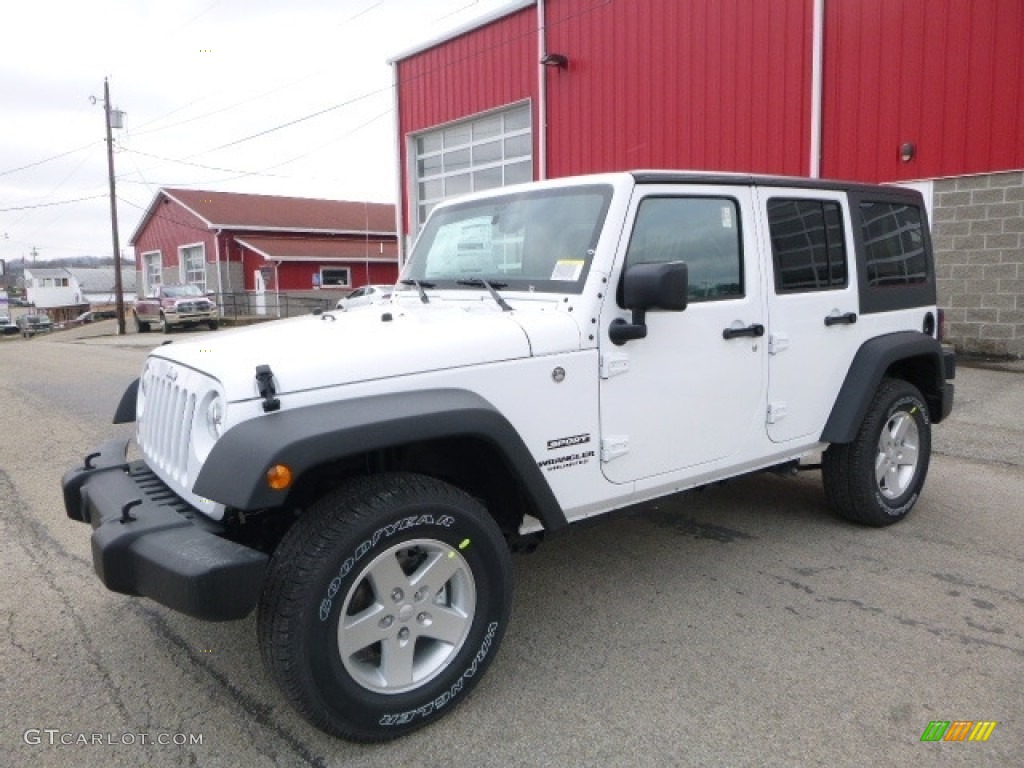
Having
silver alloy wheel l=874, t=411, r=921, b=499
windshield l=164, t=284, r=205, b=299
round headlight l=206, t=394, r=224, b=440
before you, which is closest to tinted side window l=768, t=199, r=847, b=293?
silver alloy wheel l=874, t=411, r=921, b=499

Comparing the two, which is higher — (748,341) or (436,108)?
(436,108)

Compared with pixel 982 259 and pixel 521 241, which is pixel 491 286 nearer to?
pixel 521 241

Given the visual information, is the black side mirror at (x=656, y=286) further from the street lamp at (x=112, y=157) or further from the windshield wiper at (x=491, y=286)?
the street lamp at (x=112, y=157)

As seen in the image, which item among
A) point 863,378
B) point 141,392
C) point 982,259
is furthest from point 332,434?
point 982,259

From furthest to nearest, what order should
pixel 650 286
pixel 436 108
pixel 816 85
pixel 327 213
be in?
pixel 327 213
pixel 436 108
pixel 816 85
pixel 650 286

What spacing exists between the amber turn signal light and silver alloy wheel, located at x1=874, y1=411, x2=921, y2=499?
3.48m

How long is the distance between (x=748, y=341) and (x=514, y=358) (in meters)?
1.40

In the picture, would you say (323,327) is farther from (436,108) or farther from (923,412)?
(436,108)

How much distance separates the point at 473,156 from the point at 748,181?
14.4 m

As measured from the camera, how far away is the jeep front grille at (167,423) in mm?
2895

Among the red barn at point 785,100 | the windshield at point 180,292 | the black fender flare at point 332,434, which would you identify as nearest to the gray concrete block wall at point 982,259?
the red barn at point 785,100

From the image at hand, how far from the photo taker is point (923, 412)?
4.88 metres

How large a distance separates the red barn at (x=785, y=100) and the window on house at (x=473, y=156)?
6 centimetres

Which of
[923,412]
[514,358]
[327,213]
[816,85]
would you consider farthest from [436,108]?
[327,213]
